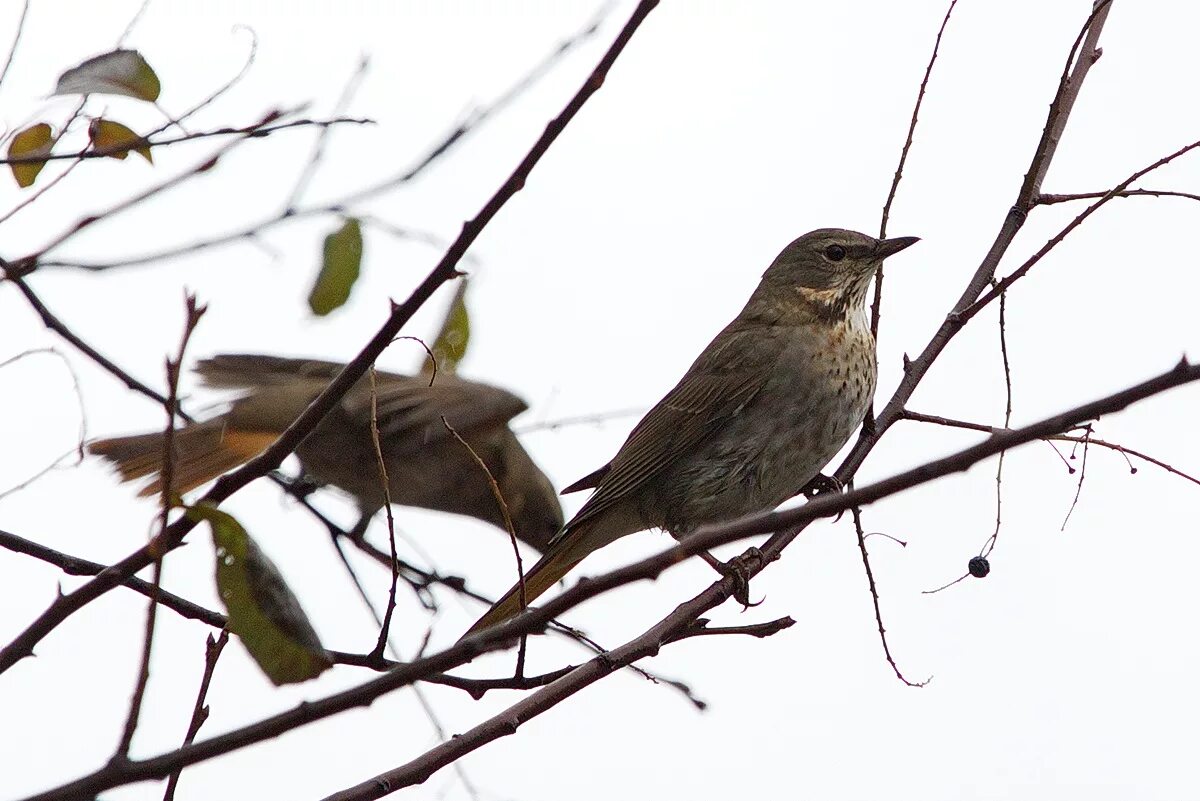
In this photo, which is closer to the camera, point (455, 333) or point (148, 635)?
point (148, 635)

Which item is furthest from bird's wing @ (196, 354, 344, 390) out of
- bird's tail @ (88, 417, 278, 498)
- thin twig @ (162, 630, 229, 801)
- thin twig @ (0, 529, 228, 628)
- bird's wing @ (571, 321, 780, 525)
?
thin twig @ (162, 630, 229, 801)

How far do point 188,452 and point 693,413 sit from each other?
215 centimetres

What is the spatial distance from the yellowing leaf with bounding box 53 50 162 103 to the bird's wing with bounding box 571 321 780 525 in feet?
9.84

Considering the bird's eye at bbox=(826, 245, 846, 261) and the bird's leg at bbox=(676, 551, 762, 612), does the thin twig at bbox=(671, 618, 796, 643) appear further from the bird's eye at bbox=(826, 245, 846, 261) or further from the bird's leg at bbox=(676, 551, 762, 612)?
the bird's eye at bbox=(826, 245, 846, 261)

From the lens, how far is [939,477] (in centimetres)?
176

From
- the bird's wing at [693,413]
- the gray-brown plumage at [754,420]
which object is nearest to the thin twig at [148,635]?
the gray-brown plumage at [754,420]

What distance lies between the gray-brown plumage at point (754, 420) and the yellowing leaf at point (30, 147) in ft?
8.21

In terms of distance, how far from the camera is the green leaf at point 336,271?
2.56m

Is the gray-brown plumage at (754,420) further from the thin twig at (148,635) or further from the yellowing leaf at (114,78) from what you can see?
the thin twig at (148,635)

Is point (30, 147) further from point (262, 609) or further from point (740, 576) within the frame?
point (740, 576)

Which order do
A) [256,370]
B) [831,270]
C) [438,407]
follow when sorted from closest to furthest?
[438,407] → [256,370] → [831,270]

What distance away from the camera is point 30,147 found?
311 centimetres

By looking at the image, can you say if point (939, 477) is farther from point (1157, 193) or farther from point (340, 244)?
point (1157, 193)

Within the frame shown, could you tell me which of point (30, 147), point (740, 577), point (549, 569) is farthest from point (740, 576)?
point (30, 147)
